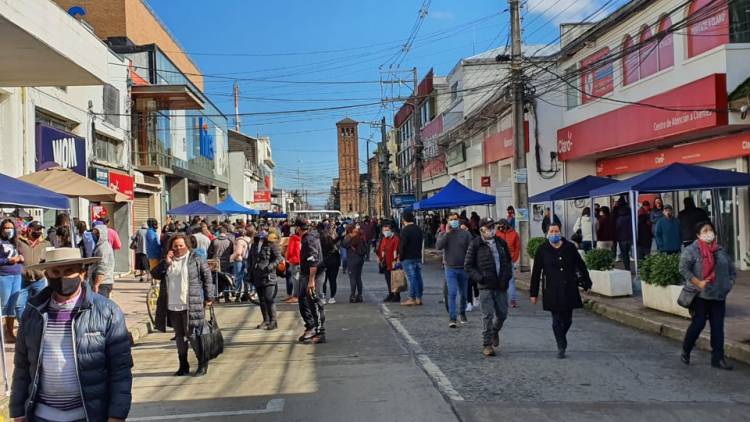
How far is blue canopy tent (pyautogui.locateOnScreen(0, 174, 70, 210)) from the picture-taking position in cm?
804

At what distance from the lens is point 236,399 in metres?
7.09

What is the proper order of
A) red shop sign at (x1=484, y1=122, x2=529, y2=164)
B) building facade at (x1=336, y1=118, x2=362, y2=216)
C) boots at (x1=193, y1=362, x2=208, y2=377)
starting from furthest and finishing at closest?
1. building facade at (x1=336, y1=118, x2=362, y2=216)
2. red shop sign at (x1=484, y1=122, x2=529, y2=164)
3. boots at (x1=193, y1=362, x2=208, y2=377)

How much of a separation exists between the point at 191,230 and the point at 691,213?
11.3 metres

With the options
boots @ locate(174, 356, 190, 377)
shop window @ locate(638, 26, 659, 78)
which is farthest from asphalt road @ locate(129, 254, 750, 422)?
shop window @ locate(638, 26, 659, 78)

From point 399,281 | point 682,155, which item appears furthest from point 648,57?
point 399,281

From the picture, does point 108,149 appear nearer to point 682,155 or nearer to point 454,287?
point 454,287

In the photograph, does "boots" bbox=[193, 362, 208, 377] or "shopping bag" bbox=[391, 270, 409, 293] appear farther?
"shopping bag" bbox=[391, 270, 409, 293]

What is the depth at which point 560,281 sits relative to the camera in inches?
342

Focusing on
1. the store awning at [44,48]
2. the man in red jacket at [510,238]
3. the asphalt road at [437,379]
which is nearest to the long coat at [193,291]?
the asphalt road at [437,379]

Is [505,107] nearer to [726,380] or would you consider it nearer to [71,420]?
[726,380]

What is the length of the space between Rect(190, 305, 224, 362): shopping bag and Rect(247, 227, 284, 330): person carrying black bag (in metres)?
2.71

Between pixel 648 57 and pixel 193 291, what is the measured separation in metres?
16.2

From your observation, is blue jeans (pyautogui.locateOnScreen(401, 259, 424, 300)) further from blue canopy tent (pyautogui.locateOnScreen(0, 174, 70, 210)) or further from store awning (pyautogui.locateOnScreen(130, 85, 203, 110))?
store awning (pyautogui.locateOnScreen(130, 85, 203, 110))

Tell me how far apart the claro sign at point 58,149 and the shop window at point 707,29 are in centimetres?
1500
